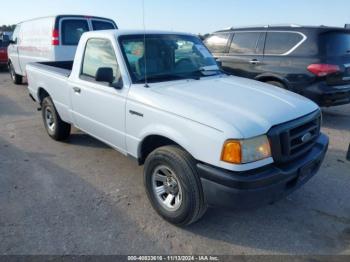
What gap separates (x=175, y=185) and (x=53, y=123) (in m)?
3.28

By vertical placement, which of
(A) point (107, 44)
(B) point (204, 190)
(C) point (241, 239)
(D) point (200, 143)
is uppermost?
(A) point (107, 44)

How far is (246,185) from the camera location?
2.66 m

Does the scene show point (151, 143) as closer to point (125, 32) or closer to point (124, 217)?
point (124, 217)

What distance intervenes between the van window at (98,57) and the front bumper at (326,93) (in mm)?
4183

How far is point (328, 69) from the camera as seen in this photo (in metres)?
6.25

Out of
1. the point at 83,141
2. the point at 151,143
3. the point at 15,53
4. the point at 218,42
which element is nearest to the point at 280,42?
the point at 218,42

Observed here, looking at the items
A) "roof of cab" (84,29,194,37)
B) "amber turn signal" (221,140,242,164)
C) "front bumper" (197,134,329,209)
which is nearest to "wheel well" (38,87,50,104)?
"roof of cab" (84,29,194,37)

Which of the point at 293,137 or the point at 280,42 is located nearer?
the point at 293,137

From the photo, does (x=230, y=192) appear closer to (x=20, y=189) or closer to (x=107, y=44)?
(x=107, y=44)

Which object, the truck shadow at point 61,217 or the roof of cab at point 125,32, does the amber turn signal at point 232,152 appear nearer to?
the truck shadow at point 61,217

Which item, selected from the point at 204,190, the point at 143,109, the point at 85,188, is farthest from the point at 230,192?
the point at 85,188

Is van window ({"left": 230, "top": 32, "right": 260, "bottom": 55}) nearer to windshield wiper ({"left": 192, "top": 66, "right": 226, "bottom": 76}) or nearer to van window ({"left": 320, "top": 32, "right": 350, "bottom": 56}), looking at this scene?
van window ({"left": 320, "top": 32, "right": 350, "bottom": 56})

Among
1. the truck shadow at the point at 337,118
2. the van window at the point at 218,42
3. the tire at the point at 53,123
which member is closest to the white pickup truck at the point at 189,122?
the tire at the point at 53,123

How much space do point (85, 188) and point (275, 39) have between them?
5208mm
